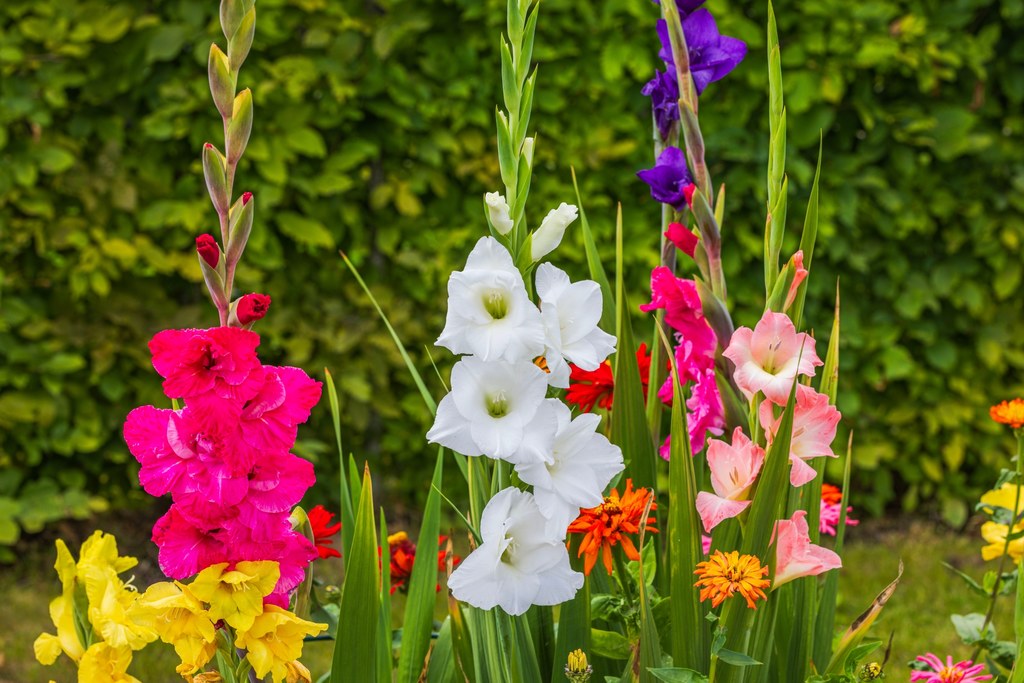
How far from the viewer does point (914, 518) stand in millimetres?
4363

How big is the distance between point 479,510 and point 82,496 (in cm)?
252

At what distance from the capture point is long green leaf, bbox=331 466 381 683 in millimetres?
1354

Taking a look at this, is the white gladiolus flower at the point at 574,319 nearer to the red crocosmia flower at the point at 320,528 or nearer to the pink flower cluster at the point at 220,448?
the pink flower cluster at the point at 220,448

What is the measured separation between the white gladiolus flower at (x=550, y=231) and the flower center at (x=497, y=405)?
0.55 feet

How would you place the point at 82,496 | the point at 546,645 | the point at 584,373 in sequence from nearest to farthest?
1. the point at 546,645
2. the point at 584,373
3. the point at 82,496

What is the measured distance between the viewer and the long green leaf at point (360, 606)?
4.44ft

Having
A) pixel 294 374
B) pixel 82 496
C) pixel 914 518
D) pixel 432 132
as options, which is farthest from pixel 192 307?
pixel 914 518

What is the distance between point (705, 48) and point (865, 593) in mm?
2447

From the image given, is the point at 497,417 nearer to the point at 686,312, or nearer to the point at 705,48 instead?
the point at 686,312

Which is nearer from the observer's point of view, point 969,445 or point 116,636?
point 116,636

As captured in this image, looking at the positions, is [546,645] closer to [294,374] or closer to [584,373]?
[584,373]

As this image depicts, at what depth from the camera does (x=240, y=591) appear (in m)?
1.20

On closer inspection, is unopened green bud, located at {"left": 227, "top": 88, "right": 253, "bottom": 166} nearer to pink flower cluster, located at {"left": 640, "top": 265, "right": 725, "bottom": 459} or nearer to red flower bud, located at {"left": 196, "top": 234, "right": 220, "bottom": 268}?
red flower bud, located at {"left": 196, "top": 234, "right": 220, "bottom": 268}

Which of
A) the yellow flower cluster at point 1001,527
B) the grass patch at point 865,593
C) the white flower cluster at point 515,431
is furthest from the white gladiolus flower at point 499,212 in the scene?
the grass patch at point 865,593
